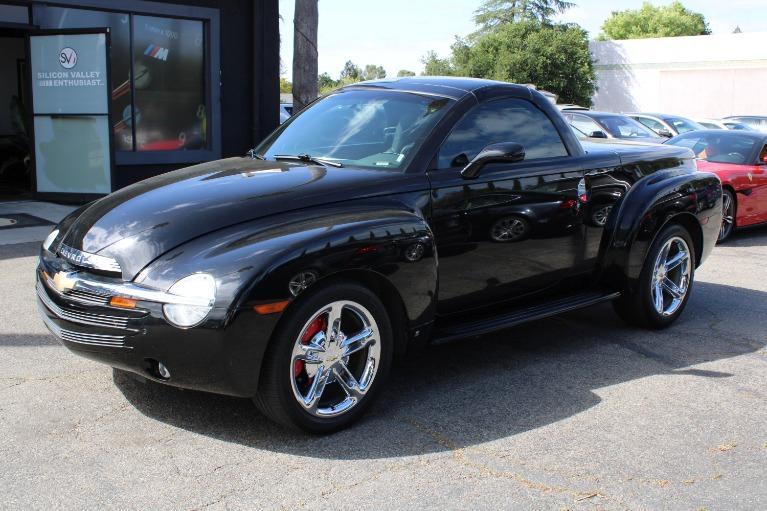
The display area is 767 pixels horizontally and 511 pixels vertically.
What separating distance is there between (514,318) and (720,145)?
7949mm

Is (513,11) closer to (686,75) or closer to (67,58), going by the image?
(686,75)

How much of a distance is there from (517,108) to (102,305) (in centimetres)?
289

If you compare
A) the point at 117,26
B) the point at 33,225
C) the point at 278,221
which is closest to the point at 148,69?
the point at 117,26

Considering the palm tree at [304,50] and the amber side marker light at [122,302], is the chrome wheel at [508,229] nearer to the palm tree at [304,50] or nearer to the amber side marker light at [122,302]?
the amber side marker light at [122,302]

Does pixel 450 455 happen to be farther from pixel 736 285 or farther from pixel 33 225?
pixel 33 225

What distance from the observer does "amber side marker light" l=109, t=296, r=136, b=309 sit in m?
3.56

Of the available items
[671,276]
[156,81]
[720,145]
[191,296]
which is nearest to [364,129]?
[191,296]

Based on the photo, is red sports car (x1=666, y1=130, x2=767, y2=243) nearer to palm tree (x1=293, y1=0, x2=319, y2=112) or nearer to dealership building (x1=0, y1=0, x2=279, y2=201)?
palm tree (x1=293, y1=0, x2=319, y2=112)

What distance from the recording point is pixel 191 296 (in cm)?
350

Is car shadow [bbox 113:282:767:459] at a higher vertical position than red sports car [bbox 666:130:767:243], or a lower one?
lower

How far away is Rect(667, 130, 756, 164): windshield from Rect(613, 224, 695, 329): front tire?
5600mm

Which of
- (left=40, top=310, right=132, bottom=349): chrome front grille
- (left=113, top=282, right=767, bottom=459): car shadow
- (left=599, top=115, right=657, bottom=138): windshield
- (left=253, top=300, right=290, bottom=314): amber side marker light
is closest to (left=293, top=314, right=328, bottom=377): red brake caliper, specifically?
(left=253, top=300, right=290, bottom=314): amber side marker light

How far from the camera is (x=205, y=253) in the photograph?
363cm

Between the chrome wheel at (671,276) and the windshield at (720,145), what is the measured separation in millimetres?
5584
